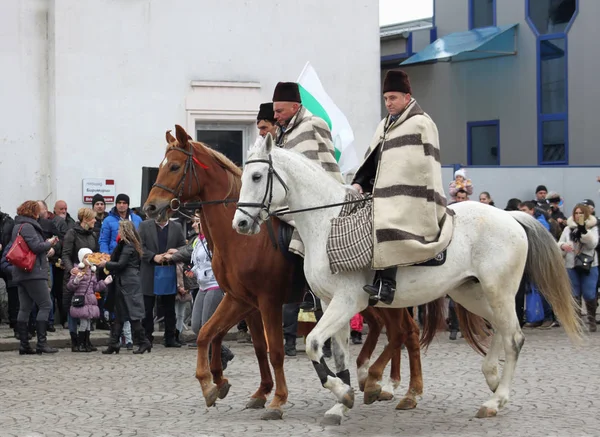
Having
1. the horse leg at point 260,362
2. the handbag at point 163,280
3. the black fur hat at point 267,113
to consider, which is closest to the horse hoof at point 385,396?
the horse leg at point 260,362

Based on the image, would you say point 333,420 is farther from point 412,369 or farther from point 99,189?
point 99,189

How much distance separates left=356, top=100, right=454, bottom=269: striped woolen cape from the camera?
8.81m

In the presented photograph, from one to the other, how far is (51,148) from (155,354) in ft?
18.4

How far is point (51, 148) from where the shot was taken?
1939 centimetres

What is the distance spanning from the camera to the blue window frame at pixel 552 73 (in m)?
26.6

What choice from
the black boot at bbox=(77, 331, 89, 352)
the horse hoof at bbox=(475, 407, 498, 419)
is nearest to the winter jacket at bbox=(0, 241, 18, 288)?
the black boot at bbox=(77, 331, 89, 352)

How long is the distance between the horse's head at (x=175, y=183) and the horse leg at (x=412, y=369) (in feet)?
7.52

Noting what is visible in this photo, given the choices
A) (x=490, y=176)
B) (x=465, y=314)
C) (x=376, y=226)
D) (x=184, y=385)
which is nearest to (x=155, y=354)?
(x=184, y=385)

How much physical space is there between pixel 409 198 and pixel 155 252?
7644 millimetres

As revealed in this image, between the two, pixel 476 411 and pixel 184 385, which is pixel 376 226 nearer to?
pixel 476 411

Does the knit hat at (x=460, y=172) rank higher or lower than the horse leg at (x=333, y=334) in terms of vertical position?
higher

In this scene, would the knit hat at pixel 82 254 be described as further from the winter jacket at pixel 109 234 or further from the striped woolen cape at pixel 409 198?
the striped woolen cape at pixel 409 198

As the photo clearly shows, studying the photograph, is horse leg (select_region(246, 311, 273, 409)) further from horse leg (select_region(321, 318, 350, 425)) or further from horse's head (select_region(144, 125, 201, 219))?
horse's head (select_region(144, 125, 201, 219))

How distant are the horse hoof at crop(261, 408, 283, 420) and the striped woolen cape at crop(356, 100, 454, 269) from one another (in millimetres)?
1558
